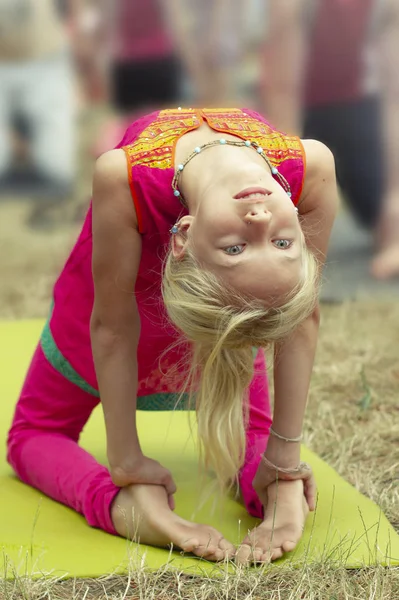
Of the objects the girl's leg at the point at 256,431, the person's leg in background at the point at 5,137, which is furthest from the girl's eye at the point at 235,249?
the person's leg in background at the point at 5,137

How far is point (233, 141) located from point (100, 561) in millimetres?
826

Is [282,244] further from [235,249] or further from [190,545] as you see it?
[190,545]

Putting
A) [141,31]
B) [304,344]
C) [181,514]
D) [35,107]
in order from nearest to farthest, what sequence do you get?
[304,344], [181,514], [141,31], [35,107]

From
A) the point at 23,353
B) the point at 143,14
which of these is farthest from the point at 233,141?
the point at 143,14

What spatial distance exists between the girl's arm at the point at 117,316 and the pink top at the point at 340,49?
8.47 ft

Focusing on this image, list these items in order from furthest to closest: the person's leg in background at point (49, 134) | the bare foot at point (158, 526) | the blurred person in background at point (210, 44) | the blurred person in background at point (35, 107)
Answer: the person's leg in background at point (49, 134), the blurred person in background at point (35, 107), the blurred person in background at point (210, 44), the bare foot at point (158, 526)

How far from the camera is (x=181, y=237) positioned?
6.00 ft

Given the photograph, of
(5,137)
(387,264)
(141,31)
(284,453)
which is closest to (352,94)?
(387,264)

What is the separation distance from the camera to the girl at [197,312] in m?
1.76

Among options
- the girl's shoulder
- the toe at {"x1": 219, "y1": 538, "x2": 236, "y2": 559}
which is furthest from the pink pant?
the girl's shoulder

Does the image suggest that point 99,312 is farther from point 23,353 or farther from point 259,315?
point 23,353

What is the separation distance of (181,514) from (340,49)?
8.83 ft

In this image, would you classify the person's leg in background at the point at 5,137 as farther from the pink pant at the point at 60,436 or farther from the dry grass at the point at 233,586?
the dry grass at the point at 233,586

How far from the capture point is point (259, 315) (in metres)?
1.75
